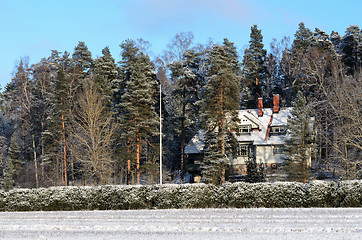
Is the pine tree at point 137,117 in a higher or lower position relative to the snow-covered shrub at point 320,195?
higher

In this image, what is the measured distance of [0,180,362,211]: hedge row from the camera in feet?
67.7

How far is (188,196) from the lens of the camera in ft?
71.5

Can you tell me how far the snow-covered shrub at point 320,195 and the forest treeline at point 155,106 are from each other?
10.2 metres

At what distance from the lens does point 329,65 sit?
5141 cm

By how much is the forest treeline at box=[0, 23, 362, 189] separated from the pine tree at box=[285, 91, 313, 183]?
6.40 ft

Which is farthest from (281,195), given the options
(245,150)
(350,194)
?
(245,150)

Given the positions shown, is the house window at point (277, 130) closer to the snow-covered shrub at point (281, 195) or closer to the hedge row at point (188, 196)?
the hedge row at point (188, 196)

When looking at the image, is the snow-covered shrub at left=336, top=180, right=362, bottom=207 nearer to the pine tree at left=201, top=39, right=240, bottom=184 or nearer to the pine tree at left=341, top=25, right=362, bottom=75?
the pine tree at left=201, top=39, right=240, bottom=184

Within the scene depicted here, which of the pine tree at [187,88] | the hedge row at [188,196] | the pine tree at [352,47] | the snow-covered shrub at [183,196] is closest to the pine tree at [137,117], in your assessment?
the pine tree at [187,88]

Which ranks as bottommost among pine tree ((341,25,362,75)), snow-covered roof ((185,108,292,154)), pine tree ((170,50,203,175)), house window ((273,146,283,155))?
house window ((273,146,283,155))

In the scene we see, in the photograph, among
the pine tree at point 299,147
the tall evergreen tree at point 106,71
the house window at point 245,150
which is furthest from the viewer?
the tall evergreen tree at point 106,71

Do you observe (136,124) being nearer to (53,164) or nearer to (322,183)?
(53,164)

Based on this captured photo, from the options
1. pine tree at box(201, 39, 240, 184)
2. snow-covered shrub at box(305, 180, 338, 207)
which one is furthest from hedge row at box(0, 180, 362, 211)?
pine tree at box(201, 39, 240, 184)

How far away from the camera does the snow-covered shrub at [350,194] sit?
2005 cm
